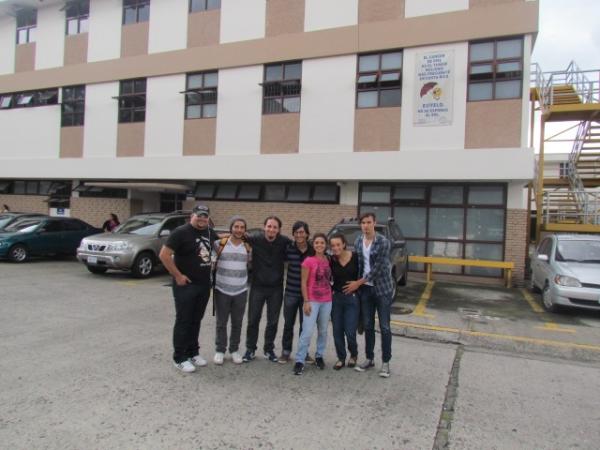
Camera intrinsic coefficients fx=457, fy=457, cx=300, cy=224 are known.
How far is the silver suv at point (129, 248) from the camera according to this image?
11180mm

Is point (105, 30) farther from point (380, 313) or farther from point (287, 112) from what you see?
point (380, 313)

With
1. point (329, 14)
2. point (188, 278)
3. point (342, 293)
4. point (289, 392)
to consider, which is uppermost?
point (329, 14)

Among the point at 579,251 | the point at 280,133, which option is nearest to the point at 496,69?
the point at 579,251

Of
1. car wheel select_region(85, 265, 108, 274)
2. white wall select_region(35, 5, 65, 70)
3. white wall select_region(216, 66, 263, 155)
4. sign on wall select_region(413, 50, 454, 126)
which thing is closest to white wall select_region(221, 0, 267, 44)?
white wall select_region(216, 66, 263, 155)

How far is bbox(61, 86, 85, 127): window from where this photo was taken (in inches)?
712

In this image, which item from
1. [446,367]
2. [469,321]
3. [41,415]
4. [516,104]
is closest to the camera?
[41,415]

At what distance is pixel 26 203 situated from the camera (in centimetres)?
1981

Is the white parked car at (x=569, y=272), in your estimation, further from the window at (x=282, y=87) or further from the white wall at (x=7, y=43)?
the white wall at (x=7, y=43)

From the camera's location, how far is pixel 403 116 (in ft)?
43.0

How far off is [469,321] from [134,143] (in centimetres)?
1369

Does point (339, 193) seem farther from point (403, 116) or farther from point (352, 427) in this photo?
point (352, 427)

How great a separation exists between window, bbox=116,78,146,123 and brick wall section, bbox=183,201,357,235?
4.39 metres

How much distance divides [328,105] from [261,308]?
1005 centimetres

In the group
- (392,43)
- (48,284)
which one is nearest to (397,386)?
(48,284)
